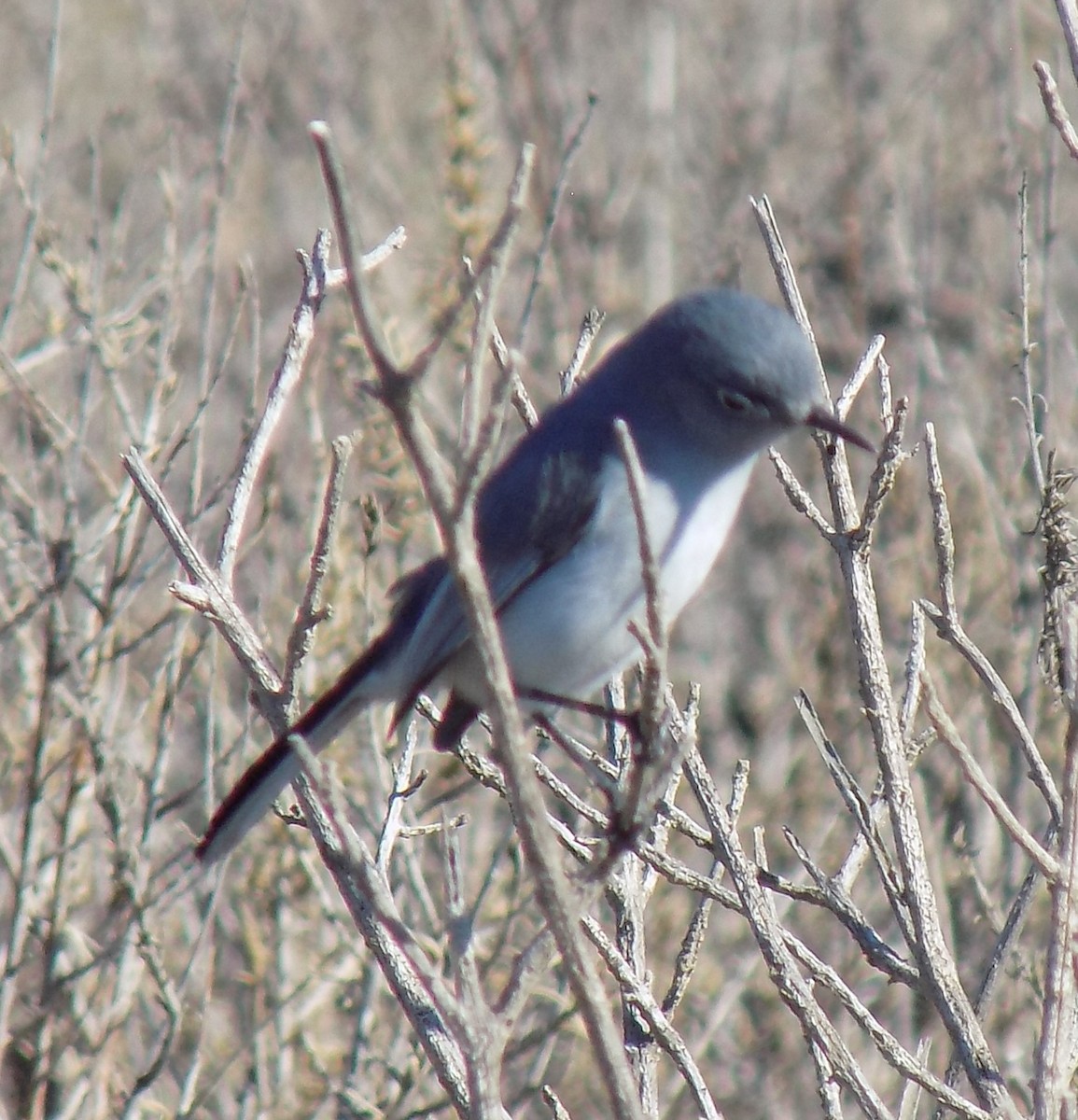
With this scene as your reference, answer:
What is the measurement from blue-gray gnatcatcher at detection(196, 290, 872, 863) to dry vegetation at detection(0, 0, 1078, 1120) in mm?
169

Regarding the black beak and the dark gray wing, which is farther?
the dark gray wing

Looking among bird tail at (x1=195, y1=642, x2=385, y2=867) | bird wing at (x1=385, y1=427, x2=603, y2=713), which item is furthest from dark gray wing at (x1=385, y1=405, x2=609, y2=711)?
bird tail at (x1=195, y1=642, x2=385, y2=867)

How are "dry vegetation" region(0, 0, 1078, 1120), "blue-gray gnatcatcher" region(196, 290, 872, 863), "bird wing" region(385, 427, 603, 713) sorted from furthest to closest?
"bird wing" region(385, 427, 603, 713) < "blue-gray gnatcatcher" region(196, 290, 872, 863) < "dry vegetation" region(0, 0, 1078, 1120)

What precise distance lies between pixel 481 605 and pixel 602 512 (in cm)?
122

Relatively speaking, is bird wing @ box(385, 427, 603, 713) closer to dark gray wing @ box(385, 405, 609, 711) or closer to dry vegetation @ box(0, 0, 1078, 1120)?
dark gray wing @ box(385, 405, 609, 711)

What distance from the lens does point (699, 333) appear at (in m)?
2.67

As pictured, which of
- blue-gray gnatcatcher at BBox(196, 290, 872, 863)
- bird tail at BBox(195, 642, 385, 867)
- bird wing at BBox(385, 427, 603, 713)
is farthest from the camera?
bird wing at BBox(385, 427, 603, 713)

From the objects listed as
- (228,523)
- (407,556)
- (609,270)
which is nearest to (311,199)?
(609,270)

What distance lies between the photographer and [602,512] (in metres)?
2.62

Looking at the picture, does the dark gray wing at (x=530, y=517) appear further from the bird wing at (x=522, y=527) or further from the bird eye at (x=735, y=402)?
the bird eye at (x=735, y=402)

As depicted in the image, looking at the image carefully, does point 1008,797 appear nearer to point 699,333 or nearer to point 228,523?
point 699,333

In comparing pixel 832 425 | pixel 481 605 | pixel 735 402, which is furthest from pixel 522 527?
pixel 481 605

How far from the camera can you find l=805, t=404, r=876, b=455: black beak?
229cm

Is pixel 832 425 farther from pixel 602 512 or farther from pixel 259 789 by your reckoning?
pixel 259 789
